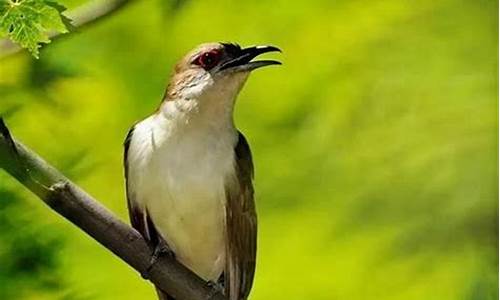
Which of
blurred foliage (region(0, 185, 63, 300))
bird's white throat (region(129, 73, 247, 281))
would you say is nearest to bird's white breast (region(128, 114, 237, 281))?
bird's white throat (region(129, 73, 247, 281))

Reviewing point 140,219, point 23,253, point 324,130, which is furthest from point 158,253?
point 324,130

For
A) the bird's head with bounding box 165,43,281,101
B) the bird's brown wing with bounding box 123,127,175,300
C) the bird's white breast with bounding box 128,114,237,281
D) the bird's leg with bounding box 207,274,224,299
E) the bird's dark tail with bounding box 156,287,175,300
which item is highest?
the bird's head with bounding box 165,43,281,101

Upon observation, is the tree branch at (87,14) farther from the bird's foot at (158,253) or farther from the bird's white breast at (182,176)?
the bird's foot at (158,253)

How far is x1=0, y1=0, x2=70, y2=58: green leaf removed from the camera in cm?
122

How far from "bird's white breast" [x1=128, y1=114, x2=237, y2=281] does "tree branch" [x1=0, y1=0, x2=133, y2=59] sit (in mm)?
145

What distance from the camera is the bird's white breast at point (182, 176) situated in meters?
1.39

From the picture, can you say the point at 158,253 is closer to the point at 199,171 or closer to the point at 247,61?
the point at 199,171

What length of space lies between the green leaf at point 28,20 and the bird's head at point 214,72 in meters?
0.18

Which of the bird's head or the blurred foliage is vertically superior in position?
the bird's head

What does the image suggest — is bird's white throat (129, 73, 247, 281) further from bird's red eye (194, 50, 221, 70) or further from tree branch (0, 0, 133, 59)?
tree branch (0, 0, 133, 59)

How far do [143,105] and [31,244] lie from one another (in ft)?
0.74

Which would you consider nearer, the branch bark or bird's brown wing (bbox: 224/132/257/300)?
the branch bark

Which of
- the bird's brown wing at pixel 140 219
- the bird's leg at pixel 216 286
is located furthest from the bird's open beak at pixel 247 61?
the bird's leg at pixel 216 286

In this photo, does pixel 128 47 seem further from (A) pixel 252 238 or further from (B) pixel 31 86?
(A) pixel 252 238
